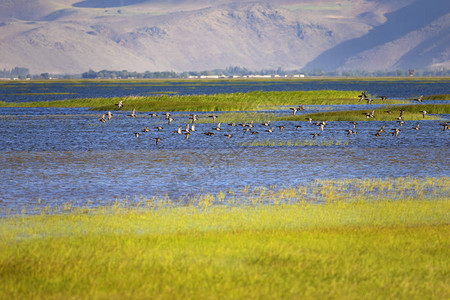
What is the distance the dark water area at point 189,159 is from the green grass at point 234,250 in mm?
4281

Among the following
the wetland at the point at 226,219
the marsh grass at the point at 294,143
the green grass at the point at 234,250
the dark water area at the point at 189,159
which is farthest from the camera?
the marsh grass at the point at 294,143

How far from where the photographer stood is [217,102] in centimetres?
9588

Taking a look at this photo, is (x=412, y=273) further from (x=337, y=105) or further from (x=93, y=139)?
(x=337, y=105)

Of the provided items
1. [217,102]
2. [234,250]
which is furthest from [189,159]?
[217,102]

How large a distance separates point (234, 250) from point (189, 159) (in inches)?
960

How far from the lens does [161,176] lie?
112 feet

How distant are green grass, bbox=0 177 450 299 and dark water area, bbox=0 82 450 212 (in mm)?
4281

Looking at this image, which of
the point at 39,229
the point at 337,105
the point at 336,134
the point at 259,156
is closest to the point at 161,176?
the point at 259,156

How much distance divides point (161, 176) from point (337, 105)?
73.0 m

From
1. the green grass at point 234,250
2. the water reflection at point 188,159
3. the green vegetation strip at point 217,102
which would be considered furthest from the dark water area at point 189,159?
the green vegetation strip at point 217,102

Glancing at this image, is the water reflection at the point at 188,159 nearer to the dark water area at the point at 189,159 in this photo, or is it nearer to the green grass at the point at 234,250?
the dark water area at the point at 189,159

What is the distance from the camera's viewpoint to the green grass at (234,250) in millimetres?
15070

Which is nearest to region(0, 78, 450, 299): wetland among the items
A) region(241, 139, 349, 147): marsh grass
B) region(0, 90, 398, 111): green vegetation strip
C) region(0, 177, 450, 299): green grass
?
region(0, 177, 450, 299): green grass

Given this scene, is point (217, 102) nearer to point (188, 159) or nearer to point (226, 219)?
point (188, 159)
